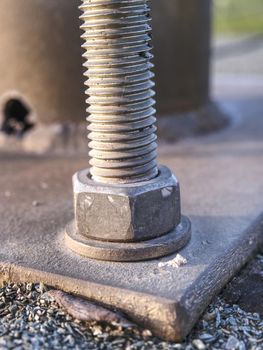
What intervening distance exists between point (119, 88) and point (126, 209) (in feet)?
1.47

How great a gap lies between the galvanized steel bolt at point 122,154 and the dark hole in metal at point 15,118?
198 cm

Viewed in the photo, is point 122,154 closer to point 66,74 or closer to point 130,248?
point 130,248

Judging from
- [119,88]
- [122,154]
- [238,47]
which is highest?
[119,88]

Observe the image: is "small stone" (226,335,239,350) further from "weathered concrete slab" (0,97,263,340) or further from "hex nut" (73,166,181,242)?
"hex nut" (73,166,181,242)

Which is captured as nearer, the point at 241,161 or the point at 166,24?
the point at 241,161

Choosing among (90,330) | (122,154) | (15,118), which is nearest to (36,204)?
(122,154)

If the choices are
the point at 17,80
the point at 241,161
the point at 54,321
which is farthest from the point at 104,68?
the point at 17,80

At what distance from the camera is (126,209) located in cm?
194

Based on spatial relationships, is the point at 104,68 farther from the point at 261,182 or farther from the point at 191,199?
the point at 261,182

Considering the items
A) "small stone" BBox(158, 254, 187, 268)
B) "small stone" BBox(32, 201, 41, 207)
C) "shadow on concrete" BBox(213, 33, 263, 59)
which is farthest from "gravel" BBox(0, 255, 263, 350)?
"shadow on concrete" BBox(213, 33, 263, 59)

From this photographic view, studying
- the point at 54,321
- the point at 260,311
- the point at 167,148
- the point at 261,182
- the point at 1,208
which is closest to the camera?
the point at 54,321

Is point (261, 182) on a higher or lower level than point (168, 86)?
lower

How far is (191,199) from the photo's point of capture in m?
2.64

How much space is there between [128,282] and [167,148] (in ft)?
6.64
